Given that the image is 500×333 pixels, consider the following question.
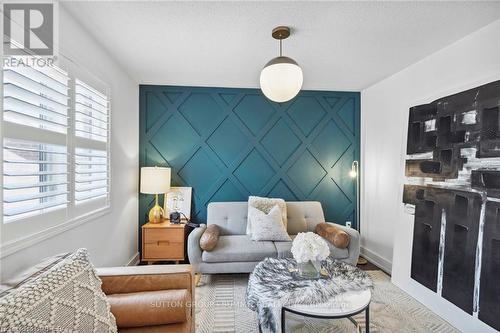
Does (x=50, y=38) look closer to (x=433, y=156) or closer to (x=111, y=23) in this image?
(x=111, y=23)

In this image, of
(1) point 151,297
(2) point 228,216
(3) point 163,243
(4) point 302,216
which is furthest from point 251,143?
(1) point 151,297

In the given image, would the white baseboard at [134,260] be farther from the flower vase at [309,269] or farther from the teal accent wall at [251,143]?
the flower vase at [309,269]

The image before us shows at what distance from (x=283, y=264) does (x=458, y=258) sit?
1483 millimetres

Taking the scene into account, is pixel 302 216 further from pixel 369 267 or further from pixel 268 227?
pixel 369 267

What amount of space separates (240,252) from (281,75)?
1847 mm

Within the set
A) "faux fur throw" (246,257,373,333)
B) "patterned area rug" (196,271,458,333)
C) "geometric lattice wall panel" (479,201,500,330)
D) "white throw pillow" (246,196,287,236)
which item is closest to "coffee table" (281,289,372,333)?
"faux fur throw" (246,257,373,333)

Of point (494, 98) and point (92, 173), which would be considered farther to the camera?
point (92, 173)

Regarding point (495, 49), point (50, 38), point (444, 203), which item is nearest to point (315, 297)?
point (444, 203)

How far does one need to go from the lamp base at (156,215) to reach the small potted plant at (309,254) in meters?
2.00

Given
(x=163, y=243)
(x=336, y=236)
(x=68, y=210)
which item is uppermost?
(x=68, y=210)

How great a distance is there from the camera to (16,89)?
133 centimetres

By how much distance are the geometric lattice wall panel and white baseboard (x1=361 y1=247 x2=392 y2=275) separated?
118 centimetres

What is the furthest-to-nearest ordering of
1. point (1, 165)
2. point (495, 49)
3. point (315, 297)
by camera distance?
point (495, 49) → point (315, 297) → point (1, 165)

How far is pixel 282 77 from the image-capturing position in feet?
6.41
